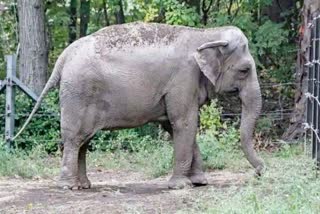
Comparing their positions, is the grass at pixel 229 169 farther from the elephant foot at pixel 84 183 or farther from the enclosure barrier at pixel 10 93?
the elephant foot at pixel 84 183

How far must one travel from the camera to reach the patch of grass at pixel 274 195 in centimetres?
659

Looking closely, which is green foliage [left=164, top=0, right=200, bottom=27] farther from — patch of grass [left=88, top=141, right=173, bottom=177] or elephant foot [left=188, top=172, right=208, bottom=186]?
elephant foot [left=188, top=172, right=208, bottom=186]

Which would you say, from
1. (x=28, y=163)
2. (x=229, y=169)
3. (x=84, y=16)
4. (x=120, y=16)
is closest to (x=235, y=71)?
(x=229, y=169)

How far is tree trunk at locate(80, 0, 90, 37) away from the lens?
67.6 feet

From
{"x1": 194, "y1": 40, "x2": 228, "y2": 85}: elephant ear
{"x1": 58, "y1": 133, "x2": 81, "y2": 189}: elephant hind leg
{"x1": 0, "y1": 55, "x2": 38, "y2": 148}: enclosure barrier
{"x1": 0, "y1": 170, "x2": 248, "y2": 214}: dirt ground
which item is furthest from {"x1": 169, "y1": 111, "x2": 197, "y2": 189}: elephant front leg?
{"x1": 0, "y1": 55, "x2": 38, "y2": 148}: enclosure barrier

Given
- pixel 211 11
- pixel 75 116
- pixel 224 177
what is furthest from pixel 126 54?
pixel 211 11

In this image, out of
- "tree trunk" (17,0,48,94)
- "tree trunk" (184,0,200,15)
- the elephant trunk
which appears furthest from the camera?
"tree trunk" (184,0,200,15)

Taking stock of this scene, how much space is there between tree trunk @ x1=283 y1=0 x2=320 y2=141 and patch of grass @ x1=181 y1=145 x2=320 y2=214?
445 centimetres

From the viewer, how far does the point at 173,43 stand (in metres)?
9.35

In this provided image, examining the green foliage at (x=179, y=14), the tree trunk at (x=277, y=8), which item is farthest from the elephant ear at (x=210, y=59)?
the tree trunk at (x=277, y=8)

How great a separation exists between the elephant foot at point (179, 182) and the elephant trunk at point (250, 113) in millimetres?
745

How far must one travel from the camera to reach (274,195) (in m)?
7.45

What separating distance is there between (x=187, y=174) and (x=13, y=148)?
4.83 meters

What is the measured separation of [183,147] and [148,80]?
85 cm
